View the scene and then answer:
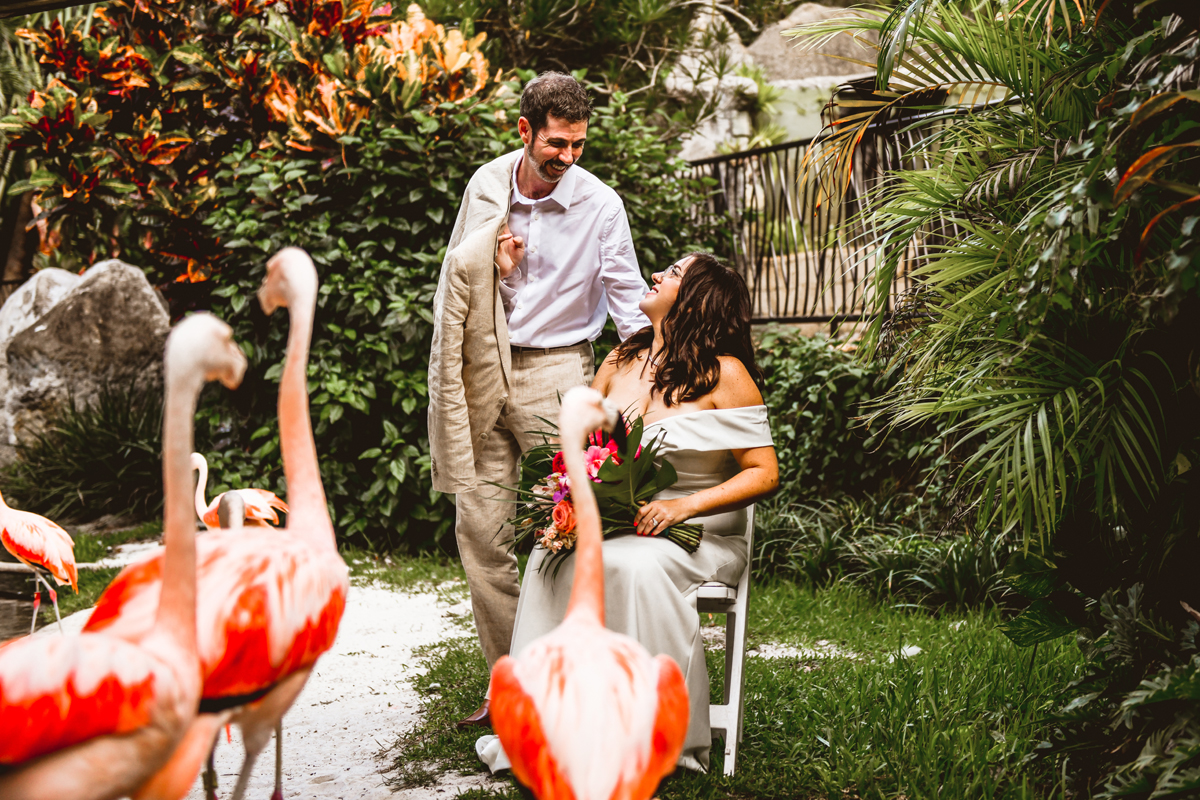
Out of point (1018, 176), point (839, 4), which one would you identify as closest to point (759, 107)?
point (839, 4)

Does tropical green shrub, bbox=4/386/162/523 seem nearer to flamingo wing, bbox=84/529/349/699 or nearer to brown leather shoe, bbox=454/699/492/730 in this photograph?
brown leather shoe, bbox=454/699/492/730

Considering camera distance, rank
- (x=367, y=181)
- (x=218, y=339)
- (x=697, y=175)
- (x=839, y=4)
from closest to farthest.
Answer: (x=218, y=339)
(x=367, y=181)
(x=697, y=175)
(x=839, y=4)

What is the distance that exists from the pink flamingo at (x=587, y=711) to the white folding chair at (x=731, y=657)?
4.42 ft

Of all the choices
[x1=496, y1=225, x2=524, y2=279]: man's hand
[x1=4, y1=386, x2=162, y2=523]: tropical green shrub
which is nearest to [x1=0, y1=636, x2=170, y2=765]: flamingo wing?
[x1=496, y1=225, x2=524, y2=279]: man's hand

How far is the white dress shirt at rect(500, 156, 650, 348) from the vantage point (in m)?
3.92

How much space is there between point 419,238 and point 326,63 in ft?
4.73

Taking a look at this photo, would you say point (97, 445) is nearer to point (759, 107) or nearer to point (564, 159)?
point (564, 159)

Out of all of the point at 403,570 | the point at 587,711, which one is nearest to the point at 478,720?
the point at 587,711

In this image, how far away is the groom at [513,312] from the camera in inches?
143

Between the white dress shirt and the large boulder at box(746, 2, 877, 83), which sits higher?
the large boulder at box(746, 2, 877, 83)

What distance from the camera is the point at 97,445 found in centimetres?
793

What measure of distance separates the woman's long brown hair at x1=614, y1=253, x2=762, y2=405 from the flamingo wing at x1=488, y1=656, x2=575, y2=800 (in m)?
1.82

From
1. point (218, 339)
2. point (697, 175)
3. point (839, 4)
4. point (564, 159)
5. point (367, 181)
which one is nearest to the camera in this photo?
point (218, 339)

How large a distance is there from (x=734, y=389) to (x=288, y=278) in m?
2.05
